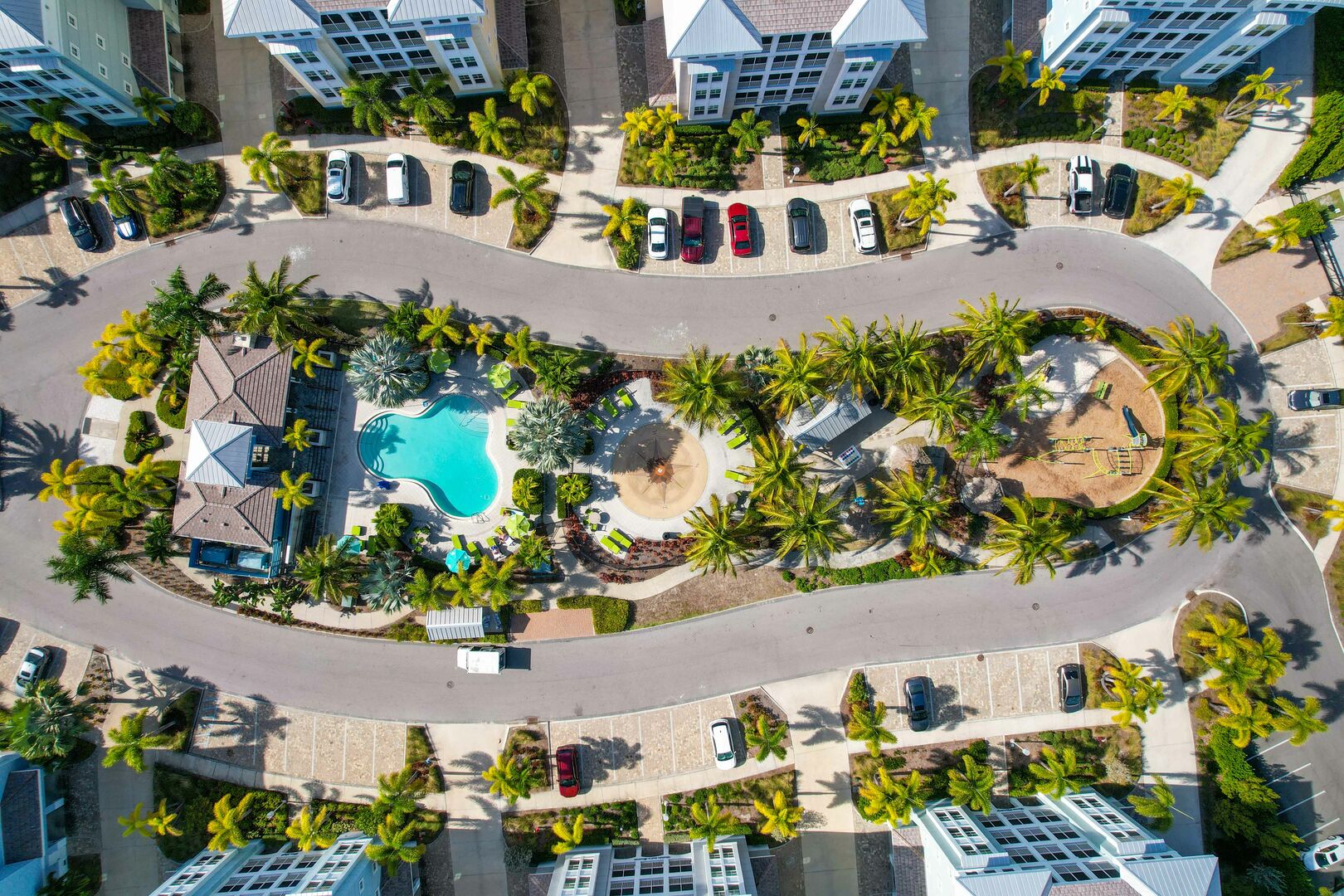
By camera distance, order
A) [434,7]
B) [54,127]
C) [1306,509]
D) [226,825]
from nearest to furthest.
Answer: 1. [434,7]
2. [226,825]
3. [54,127]
4. [1306,509]

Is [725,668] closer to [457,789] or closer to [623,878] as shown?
[623,878]

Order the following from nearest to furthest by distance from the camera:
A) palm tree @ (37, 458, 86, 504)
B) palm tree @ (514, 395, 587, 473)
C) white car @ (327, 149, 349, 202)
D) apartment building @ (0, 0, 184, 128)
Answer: apartment building @ (0, 0, 184, 128), palm tree @ (514, 395, 587, 473), palm tree @ (37, 458, 86, 504), white car @ (327, 149, 349, 202)

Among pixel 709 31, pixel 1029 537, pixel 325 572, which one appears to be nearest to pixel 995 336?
pixel 1029 537

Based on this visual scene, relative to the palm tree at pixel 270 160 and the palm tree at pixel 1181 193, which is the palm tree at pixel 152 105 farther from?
the palm tree at pixel 1181 193

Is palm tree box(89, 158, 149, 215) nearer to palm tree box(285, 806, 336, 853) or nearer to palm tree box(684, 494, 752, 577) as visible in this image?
palm tree box(285, 806, 336, 853)

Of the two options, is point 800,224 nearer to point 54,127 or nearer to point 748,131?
point 748,131

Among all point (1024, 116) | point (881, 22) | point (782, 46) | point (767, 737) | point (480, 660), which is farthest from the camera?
point (1024, 116)

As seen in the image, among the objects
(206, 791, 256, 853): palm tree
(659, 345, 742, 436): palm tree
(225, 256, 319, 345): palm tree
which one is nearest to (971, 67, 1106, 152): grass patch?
(659, 345, 742, 436): palm tree

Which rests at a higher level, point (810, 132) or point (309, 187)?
point (309, 187)
